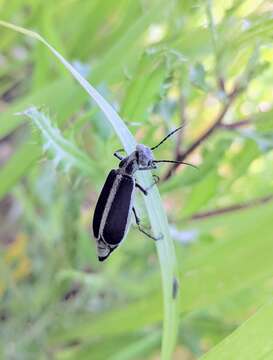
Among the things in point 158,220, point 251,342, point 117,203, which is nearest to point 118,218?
point 117,203

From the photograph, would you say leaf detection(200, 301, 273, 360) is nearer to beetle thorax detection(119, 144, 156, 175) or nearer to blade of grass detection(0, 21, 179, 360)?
blade of grass detection(0, 21, 179, 360)

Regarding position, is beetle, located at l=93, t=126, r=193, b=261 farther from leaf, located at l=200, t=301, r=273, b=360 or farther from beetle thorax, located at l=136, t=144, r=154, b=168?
leaf, located at l=200, t=301, r=273, b=360

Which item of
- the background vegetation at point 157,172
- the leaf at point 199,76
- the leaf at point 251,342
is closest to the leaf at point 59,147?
the background vegetation at point 157,172

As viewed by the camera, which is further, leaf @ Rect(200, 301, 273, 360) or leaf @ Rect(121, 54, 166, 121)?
leaf @ Rect(121, 54, 166, 121)

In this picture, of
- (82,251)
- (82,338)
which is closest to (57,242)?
(82,251)

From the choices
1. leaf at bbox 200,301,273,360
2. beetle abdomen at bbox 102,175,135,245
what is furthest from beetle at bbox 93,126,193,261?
leaf at bbox 200,301,273,360

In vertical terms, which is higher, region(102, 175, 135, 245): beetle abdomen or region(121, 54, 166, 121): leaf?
region(121, 54, 166, 121): leaf

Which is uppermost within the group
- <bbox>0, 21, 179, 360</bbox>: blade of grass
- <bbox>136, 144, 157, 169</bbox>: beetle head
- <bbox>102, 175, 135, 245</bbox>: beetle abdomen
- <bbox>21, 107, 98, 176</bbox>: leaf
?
<bbox>21, 107, 98, 176</bbox>: leaf
